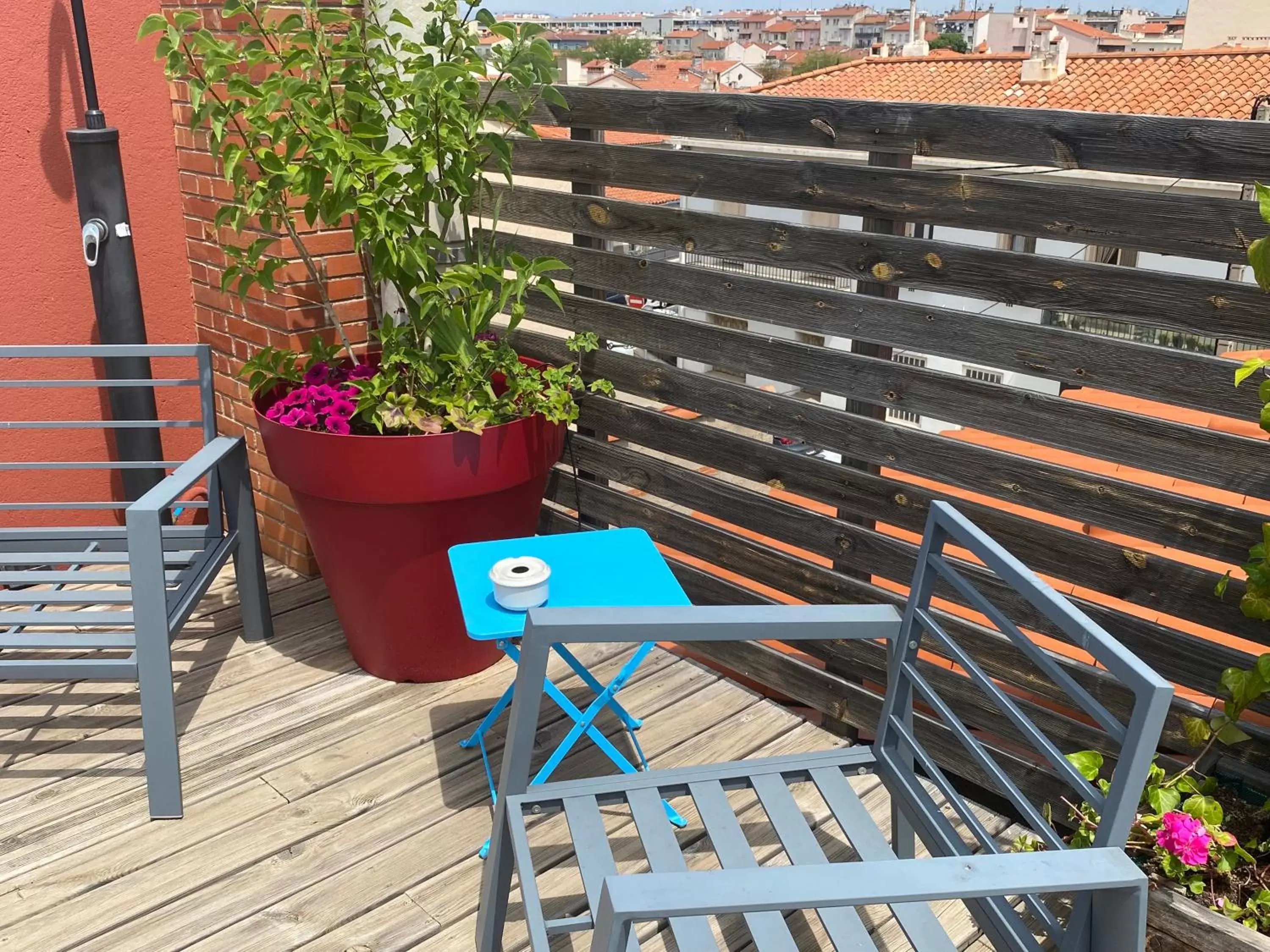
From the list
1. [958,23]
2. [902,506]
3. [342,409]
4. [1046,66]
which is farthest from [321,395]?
[958,23]

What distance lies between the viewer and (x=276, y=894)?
219 centimetres

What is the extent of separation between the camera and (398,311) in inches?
121

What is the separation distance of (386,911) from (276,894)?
23cm

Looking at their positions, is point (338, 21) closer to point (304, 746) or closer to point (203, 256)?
point (203, 256)

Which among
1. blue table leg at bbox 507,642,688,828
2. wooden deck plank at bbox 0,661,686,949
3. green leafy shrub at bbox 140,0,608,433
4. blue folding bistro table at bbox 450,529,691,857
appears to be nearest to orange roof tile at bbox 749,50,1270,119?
green leafy shrub at bbox 140,0,608,433

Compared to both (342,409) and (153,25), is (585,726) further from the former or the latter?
(153,25)

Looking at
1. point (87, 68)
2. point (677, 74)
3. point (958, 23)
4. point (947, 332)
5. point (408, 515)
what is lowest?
point (408, 515)

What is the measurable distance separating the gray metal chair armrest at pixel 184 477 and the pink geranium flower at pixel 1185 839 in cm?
207

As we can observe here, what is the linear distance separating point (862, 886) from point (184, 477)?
6.15 ft

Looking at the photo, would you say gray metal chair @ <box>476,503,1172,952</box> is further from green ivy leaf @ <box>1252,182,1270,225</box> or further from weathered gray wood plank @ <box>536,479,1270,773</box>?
green ivy leaf @ <box>1252,182,1270,225</box>

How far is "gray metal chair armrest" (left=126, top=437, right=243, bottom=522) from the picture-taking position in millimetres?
Result: 2285

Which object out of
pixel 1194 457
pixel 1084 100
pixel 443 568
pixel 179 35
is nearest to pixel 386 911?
pixel 443 568

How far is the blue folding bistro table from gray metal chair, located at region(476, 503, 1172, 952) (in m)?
0.36

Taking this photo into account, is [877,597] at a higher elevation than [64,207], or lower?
lower
